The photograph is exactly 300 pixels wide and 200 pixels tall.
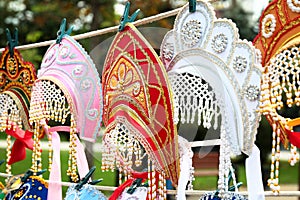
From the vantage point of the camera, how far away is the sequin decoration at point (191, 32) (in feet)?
4.83

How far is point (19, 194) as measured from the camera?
2123mm

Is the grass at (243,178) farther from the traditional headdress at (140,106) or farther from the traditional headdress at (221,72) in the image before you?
the traditional headdress at (221,72)

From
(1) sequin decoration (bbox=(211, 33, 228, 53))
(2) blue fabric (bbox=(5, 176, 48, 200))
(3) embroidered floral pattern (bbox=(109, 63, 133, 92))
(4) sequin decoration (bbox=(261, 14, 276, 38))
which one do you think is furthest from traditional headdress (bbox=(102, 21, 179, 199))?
(2) blue fabric (bbox=(5, 176, 48, 200))

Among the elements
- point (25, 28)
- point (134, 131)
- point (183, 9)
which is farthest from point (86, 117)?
point (25, 28)

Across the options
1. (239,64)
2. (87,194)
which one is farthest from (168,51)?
(87,194)

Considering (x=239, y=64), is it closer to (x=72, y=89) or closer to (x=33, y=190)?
(x=72, y=89)

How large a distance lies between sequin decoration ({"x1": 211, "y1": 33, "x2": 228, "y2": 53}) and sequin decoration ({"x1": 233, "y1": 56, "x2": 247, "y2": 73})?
0.05 meters

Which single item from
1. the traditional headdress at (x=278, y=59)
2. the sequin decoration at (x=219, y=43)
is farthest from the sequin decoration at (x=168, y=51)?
the traditional headdress at (x=278, y=59)

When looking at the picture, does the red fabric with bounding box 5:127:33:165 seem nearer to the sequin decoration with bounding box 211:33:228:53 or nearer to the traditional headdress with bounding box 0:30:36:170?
the traditional headdress with bounding box 0:30:36:170

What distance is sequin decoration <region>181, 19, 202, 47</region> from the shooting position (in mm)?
1471

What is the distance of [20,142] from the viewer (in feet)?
7.86

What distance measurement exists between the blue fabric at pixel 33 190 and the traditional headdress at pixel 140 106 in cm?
48

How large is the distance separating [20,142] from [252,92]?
126cm

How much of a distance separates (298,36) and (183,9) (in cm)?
32
